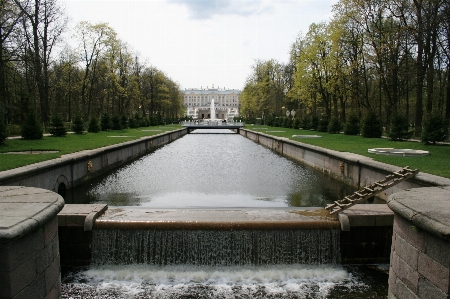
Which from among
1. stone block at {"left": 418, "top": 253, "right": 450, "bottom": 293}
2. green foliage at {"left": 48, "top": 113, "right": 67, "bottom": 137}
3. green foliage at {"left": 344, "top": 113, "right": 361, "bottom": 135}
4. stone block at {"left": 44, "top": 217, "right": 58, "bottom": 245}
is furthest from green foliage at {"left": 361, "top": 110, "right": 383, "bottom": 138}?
stone block at {"left": 44, "top": 217, "right": 58, "bottom": 245}

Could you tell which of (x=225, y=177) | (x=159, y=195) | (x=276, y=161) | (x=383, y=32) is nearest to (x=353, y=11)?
(x=383, y=32)

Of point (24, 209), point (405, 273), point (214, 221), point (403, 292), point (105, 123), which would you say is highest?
point (105, 123)

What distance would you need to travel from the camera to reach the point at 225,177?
14.9 meters

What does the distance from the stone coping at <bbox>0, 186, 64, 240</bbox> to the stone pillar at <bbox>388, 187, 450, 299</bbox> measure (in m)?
4.24

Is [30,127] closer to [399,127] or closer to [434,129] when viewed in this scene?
[399,127]

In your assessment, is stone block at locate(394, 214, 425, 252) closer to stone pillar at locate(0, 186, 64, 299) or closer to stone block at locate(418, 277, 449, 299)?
stone block at locate(418, 277, 449, 299)

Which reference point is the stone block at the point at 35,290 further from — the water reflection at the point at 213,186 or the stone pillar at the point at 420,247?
the water reflection at the point at 213,186

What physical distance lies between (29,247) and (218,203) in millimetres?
6892

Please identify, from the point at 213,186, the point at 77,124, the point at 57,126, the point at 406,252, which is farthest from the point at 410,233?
the point at 77,124

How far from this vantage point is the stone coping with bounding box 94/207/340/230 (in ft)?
23.4

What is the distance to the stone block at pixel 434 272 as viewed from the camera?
12.3ft

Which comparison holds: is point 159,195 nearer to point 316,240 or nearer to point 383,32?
point 316,240

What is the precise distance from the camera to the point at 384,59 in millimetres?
28719

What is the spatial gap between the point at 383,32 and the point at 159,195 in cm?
2297
